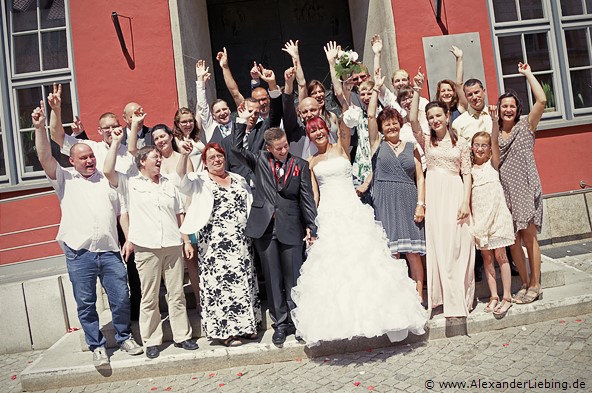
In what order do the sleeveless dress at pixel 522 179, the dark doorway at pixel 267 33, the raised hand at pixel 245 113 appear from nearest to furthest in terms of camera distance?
the sleeveless dress at pixel 522 179 → the raised hand at pixel 245 113 → the dark doorway at pixel 267 33

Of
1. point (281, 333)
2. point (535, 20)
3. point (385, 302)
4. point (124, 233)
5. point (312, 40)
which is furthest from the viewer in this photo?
point (312, 40)

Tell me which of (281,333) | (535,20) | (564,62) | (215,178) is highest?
(535,20)

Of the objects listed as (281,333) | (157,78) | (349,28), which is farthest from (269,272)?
(349,28)

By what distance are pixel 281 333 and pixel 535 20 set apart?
6.56 meters

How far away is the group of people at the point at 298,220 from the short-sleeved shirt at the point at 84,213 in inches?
0.4

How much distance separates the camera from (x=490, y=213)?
488 cm

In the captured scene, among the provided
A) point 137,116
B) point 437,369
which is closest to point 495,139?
point 437,369

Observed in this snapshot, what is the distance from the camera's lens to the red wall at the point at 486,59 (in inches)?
306

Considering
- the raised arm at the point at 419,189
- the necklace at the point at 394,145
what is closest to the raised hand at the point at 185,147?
the necklace at the point at 394,145

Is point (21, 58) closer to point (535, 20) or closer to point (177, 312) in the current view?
point (177, 312)

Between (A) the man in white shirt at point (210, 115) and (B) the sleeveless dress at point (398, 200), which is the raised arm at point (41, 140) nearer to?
(A) the man in white shirt at point (210, 115)

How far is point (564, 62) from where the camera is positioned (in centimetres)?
825

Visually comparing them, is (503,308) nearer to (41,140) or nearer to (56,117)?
(41,140)

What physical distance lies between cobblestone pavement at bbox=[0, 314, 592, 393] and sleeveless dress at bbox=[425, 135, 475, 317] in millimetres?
402
